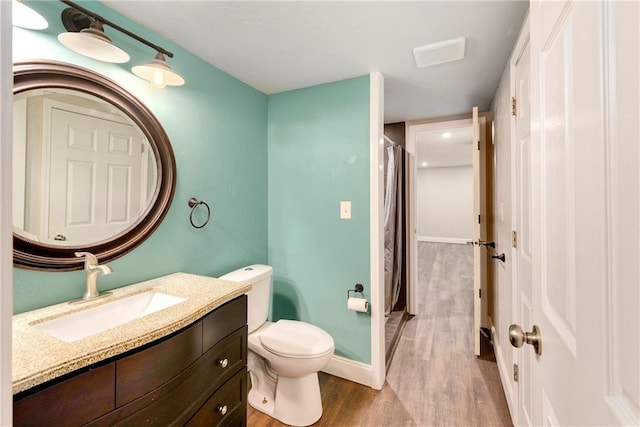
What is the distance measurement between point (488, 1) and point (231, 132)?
1.62m

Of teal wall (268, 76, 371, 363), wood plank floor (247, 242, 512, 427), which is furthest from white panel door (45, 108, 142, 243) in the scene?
wood plank floor (247, 242, 512, 427)

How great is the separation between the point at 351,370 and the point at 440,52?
219cm

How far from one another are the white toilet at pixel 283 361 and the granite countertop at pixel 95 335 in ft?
1.72

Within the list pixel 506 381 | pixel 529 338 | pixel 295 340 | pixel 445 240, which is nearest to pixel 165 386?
pixel 295 340

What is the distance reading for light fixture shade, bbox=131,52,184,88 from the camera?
1283mm

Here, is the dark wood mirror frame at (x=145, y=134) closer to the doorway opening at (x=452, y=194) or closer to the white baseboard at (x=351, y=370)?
the white baseboard at (x=351, y=370)

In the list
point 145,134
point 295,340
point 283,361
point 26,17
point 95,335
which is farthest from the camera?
point 295,340

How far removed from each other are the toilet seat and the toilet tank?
0.10 meters

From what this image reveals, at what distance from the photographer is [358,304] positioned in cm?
194

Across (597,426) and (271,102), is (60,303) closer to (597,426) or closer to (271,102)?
(597,426)

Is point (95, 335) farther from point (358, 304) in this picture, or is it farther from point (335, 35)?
point (335, 35)

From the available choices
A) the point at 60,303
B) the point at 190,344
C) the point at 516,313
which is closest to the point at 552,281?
the point at 516,313

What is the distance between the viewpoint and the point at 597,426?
0.43m

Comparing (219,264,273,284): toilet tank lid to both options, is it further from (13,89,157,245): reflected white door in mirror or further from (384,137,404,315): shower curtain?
(384,137,404,315): shower curtain
